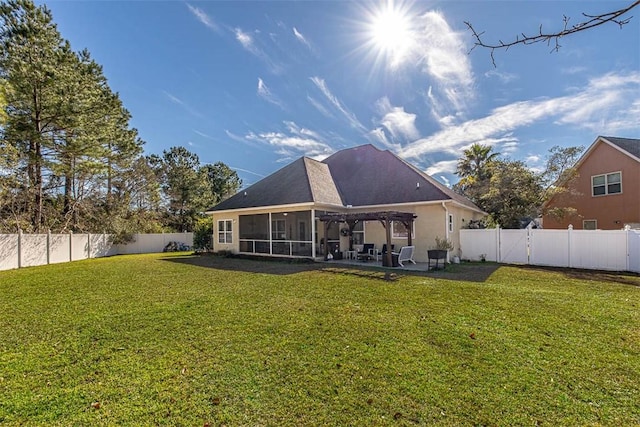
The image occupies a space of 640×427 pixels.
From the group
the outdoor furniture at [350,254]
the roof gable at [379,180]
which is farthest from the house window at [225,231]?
the outdoor furniture at [350,254]

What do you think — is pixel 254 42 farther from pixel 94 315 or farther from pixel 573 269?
pixel 573 269

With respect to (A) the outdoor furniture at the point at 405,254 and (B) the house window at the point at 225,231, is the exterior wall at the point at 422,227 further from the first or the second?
(B) the house window at the point at 225,231

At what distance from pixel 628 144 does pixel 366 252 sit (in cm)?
1611

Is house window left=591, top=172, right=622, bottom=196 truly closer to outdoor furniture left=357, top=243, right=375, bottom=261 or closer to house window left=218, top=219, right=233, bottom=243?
outdoor furniture left=357, top=243, right=375, bottom=261

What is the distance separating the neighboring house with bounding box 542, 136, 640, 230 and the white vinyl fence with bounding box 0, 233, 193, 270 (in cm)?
2833

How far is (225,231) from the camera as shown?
17.8 meters

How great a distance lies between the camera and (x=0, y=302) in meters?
6.69

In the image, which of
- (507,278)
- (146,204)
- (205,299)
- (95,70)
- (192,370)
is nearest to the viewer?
(192,370)

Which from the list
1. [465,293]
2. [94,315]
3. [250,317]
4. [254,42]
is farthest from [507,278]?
[254,42]

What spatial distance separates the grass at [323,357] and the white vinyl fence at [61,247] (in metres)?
9.17

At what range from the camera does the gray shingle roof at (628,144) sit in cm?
1508

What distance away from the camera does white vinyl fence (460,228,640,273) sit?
10.2 m

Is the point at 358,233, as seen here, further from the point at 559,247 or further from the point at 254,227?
the point at 559,247

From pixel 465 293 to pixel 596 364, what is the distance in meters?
3.44
